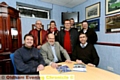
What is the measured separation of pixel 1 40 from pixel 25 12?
1.70m

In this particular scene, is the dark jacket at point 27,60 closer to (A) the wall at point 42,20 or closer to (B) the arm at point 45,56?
(B) the arm at point 45,56

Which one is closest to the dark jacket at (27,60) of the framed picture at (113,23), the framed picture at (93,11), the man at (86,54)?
the man at (86,54)

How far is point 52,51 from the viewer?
200cm

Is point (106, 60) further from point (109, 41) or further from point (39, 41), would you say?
point (39, 41)

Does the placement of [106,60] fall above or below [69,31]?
below

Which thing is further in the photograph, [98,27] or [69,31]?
[98,27]

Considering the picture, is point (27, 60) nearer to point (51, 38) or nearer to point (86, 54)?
point (51, 38)

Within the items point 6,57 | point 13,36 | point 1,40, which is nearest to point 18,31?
point 13,36

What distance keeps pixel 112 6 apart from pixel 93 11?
2.33ft

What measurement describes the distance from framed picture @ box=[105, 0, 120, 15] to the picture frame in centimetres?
29

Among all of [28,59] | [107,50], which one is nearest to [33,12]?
[28,59]

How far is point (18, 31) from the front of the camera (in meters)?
2.64

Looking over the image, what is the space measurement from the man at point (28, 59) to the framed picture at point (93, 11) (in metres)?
2.46

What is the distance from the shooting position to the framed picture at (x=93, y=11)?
329 centimetres
